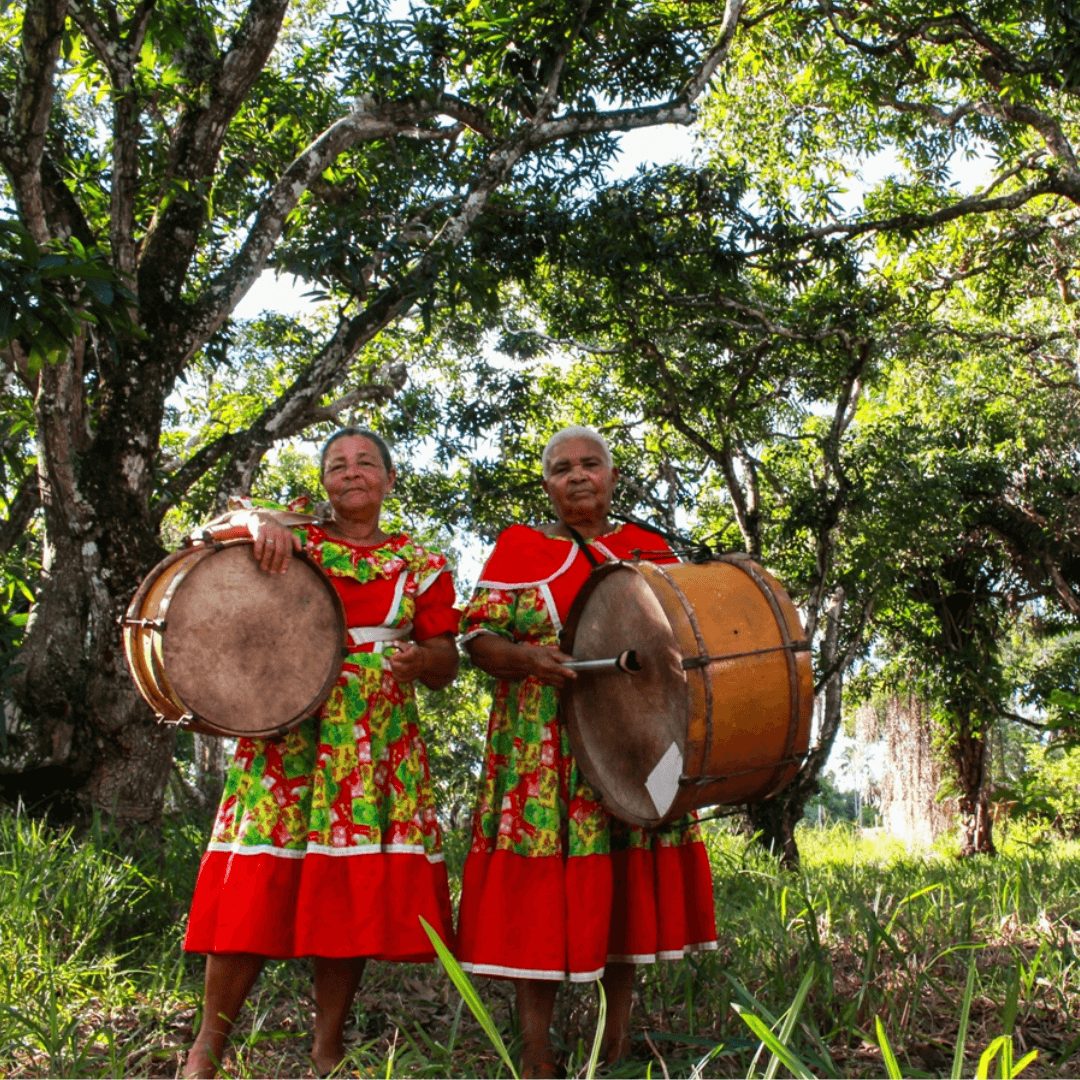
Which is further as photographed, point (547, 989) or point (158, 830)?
point (158, 830)

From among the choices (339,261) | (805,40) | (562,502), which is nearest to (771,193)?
(805,40)

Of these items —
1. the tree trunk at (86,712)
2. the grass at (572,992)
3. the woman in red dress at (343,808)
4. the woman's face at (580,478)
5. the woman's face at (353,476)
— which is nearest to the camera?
the woman in red dress at (343,808)

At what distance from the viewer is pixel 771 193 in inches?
313

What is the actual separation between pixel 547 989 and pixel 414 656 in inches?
36.5

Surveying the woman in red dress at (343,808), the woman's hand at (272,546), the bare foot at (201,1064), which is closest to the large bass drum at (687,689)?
the woman in red dress at (343,808)

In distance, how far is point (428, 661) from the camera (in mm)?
3100

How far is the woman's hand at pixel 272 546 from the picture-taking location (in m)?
2.98

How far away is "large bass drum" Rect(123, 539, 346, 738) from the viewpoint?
2846 millimetres

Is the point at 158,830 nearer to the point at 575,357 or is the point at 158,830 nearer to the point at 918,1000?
the point at 918,1000

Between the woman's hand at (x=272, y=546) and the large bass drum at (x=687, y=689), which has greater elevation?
the woman's hand at (x=272, y=546)

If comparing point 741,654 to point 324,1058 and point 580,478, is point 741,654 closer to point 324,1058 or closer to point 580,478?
point 580,478

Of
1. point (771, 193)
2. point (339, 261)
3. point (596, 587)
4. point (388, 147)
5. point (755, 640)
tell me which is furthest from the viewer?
point (771, 193)

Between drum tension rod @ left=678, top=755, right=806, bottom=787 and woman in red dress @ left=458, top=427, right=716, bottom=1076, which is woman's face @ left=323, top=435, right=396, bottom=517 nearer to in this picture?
woman in red dress @ left=458, top=427, right=716, bottom=1076

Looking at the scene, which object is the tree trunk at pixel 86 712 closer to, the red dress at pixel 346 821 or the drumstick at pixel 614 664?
the red dress at pixel 346 821
